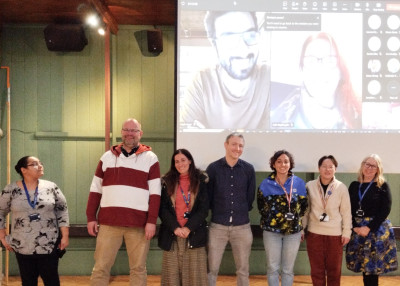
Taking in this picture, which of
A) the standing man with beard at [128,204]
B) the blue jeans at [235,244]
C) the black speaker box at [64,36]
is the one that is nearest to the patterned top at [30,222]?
Answer: the standing man with beard at [128,204]

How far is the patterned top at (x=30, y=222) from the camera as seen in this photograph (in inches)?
125

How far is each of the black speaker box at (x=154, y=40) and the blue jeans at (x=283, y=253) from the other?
2.48 meters

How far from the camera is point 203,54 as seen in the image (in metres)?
4.03

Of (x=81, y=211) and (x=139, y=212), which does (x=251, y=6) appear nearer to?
(x=139, y=212)

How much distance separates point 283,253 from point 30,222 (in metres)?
1.83

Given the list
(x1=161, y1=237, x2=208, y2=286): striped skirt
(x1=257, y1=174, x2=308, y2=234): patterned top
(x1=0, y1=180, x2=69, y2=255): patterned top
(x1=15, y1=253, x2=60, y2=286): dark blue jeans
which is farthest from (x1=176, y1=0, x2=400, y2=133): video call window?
(x1=15, y1=253, x2=60, y2=286): dark blue jeans

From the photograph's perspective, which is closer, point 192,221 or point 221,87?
point 192,221

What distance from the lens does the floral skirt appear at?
11.5 feet

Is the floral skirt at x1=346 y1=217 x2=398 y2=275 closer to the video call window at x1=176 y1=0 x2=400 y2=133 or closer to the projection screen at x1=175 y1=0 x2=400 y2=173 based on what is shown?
the projection screen at x1=175 y1=0 x2=400 y2=173

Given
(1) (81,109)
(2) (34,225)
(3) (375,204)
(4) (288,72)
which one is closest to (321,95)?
(4) (288,72)

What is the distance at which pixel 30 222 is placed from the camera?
3188 millimetres

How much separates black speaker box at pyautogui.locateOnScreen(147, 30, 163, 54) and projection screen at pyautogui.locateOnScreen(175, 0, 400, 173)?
3.26ft

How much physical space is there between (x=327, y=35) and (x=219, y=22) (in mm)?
930

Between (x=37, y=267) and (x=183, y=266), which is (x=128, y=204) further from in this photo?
(x=37, y=267)
